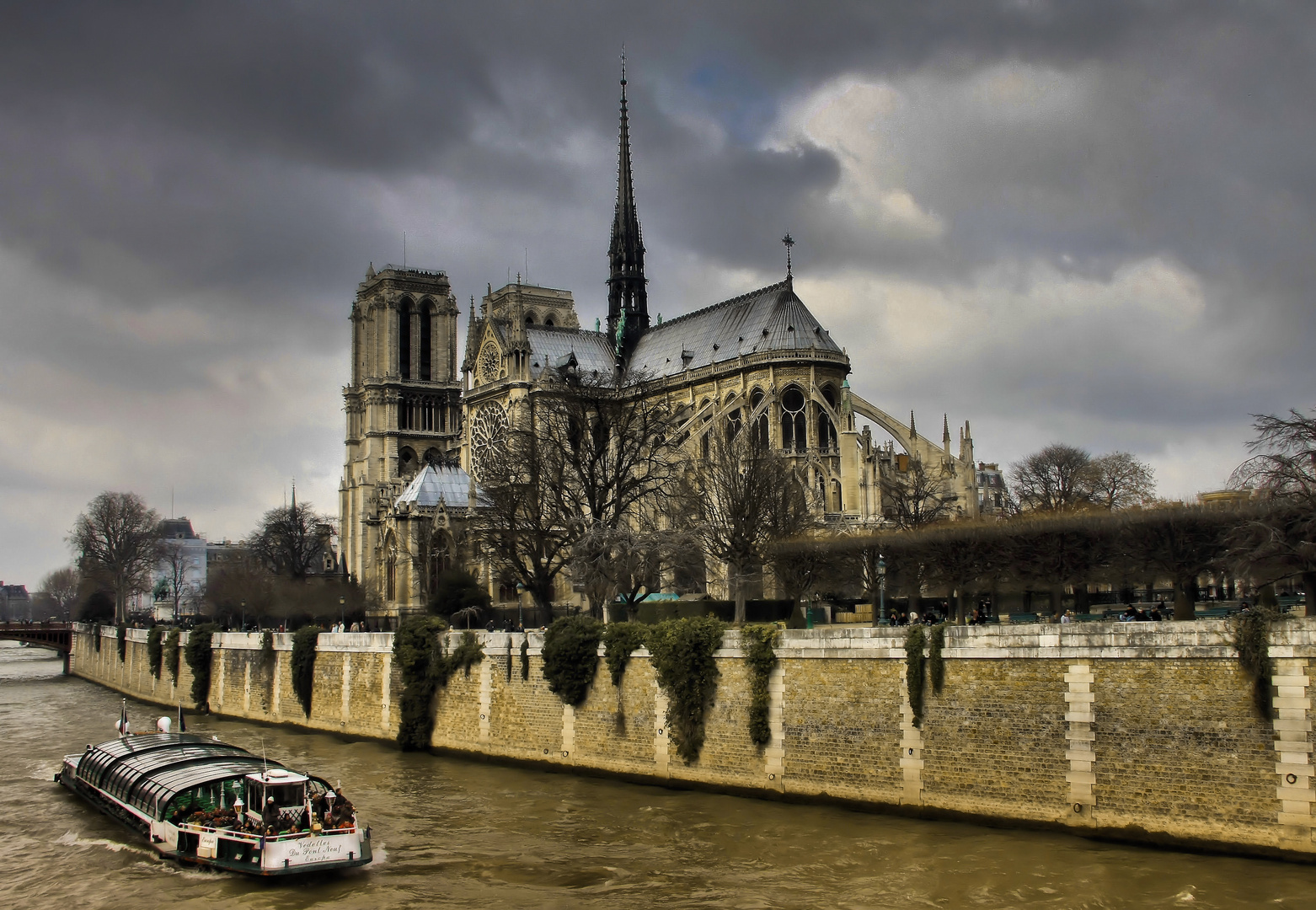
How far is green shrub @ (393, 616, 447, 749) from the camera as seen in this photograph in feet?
111

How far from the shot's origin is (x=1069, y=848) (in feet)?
65.2

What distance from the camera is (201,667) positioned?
47969mm

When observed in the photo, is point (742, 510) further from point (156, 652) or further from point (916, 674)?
point (156, 652)

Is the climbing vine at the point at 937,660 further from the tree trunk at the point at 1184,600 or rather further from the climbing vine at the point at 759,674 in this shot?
the tree trunk at the point at 1184,600

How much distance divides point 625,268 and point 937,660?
6044 centimetres

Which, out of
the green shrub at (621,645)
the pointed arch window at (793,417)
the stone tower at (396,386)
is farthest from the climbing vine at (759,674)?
the stone tower at (396,386)

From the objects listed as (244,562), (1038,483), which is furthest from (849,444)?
(244,562)

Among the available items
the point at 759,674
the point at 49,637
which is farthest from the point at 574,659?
the point at 49,637

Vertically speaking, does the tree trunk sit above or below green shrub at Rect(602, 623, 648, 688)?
above

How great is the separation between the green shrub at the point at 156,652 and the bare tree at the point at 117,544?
33.7 metres

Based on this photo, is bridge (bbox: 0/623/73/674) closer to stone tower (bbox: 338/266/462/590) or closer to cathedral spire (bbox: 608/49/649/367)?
stone tower (bbox: 338/266/462/590)

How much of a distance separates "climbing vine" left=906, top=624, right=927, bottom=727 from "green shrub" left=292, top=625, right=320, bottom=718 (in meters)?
23.1

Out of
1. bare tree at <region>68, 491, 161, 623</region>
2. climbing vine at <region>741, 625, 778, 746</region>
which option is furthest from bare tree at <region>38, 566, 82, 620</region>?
climbing vine at <region>741, 625, 778, 746</region>

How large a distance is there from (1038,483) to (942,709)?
45.5m
